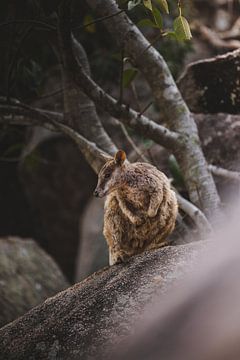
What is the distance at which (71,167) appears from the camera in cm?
1181

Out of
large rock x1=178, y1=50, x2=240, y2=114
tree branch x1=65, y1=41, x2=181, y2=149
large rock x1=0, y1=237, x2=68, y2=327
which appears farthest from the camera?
large rock x1=0, y1=237, x2=68, y2=327

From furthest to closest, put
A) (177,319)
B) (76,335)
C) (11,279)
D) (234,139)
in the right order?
(11,279)
(234,139)
(76,335)
(177,319)

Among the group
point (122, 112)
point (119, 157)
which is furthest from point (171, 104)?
point (119, 157)

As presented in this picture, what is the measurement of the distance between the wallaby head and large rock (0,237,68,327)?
2.64 m

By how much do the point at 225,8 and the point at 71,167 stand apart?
5012 mm

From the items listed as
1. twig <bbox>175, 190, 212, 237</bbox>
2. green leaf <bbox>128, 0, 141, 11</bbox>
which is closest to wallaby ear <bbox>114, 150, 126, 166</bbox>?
twig <bbox>175, 190, 212, 237</bbox>

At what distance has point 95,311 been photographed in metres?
4.19

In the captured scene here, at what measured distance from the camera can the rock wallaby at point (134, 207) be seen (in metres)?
4.89

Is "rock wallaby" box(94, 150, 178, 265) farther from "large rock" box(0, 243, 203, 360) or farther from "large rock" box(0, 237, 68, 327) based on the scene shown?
"large rock" box(0, 237, 68, 327)

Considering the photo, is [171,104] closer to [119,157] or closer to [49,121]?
[49,121]

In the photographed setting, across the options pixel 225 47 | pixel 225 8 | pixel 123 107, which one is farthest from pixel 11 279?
pixel 225 8

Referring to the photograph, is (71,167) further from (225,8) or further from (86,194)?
(225,8)

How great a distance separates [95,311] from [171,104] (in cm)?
294

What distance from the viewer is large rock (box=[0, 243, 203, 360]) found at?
3926 millimetres
